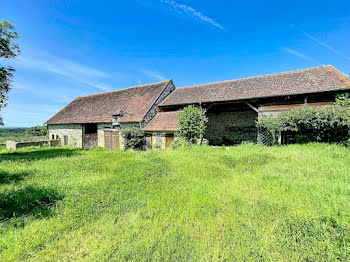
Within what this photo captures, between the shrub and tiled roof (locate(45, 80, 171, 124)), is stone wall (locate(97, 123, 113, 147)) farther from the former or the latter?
the shrub

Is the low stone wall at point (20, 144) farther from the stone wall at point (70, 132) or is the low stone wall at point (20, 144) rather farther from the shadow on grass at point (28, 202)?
the shadow on grass at point (28, 202)

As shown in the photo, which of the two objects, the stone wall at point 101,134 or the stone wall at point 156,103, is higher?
the stone wall at point 156,103

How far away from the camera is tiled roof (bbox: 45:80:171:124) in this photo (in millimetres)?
13799

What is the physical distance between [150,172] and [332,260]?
401 centimetres

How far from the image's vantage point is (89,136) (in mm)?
15680

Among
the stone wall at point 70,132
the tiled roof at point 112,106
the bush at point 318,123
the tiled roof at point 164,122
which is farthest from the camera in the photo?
the stone wall at point 70,132

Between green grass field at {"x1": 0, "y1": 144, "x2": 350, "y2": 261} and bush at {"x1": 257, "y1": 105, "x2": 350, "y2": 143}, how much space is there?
10.8 ft

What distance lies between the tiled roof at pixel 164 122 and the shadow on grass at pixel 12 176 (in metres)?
7.58

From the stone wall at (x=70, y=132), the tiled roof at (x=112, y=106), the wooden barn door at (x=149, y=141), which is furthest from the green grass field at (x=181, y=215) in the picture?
the stone wall at (x=70, y=132)

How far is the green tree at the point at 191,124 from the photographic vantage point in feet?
33.2

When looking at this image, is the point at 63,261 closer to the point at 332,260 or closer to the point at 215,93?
the point at 332,260

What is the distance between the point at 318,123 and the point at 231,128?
20.1 feet

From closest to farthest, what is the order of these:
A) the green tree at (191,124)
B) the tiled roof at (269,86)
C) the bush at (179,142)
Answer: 1. the tiled roof at (269,86)
2. the bush at (179,142)
3. the green tree at (191,124)

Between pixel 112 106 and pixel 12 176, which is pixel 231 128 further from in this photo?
pixel 12 176
